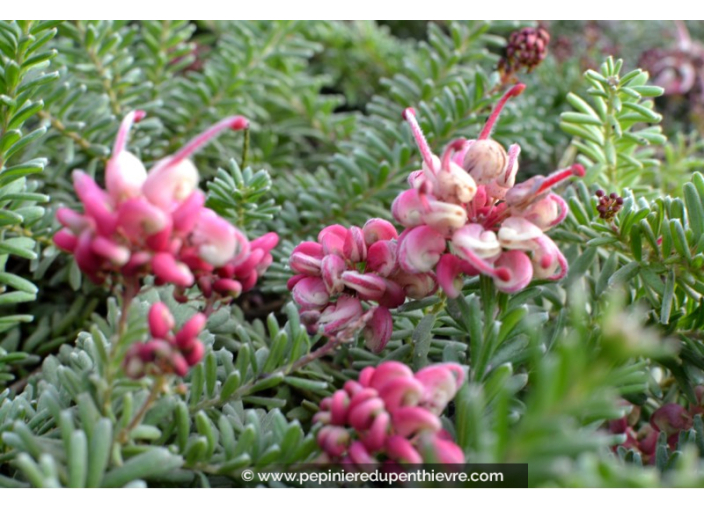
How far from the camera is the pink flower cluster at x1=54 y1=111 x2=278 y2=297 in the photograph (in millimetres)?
505

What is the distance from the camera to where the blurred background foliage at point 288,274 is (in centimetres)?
53

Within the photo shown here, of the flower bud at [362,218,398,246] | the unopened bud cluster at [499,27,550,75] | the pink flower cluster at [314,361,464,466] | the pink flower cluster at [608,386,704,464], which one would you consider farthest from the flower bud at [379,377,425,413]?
the unopened bud cluster at [499,27,550,75]

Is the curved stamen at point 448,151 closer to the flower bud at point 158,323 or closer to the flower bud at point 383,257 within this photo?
the flower bud at point 383,257

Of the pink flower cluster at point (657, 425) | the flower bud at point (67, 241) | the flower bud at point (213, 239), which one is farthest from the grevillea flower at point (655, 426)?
the flower bud at point (67, 241)

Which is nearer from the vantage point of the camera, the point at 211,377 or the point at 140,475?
the point at 140,475

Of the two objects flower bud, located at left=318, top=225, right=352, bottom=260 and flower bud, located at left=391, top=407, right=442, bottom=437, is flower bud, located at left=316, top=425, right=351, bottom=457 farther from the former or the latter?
flower bud, located at left=318, top=225, right=352, bottom=260

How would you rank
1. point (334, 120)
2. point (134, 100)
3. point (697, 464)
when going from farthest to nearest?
1. point (334, 120)
2. point (134, 100)
3. point (697, 464)

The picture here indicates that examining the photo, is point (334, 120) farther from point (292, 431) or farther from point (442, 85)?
point (292, 431)

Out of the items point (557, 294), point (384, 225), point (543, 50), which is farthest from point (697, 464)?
point (543, 50)

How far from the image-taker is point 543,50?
1.10m

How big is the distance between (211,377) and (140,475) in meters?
0.14

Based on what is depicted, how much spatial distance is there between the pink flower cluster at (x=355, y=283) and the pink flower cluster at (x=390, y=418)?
0.40 feet

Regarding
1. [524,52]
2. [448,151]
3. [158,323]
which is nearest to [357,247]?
[448,151]

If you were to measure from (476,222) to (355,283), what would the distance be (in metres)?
0.13
